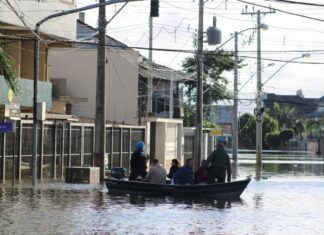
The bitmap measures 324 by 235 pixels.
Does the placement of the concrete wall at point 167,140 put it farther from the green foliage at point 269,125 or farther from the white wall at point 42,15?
the green foliage at point 269,125

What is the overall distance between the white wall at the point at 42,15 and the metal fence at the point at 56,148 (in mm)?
4393

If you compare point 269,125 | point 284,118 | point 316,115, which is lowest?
point 269,125

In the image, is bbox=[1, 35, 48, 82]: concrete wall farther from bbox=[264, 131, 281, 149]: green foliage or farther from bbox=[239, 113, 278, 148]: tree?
bbox=[264, 131, 281, 149]: green foliage

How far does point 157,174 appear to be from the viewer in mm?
24375

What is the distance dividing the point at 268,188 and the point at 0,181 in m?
10.5

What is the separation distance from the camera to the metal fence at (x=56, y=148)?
31.2 m

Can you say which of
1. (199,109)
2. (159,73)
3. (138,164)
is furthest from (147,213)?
(159,73)

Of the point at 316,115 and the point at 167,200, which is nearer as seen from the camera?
the point at 167,200

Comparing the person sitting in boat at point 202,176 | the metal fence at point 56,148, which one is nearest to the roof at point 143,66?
the metal fence at point 56,148

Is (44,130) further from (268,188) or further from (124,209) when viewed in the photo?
(124,209)

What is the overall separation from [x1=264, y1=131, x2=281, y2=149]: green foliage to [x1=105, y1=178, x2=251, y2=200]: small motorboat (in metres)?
105

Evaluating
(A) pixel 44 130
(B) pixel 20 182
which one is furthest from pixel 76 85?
(B) pixel 20 182

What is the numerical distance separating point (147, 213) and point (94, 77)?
Answer: 30992 millimetres

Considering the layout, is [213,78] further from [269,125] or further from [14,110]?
[14,110]
